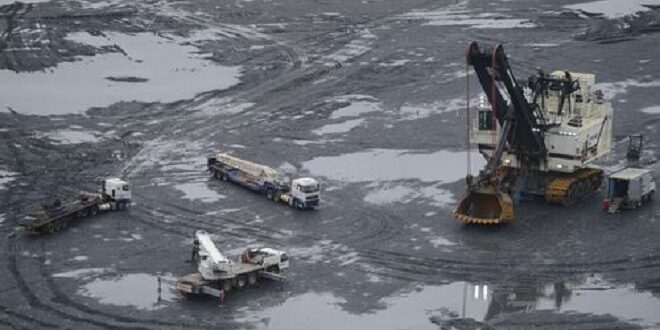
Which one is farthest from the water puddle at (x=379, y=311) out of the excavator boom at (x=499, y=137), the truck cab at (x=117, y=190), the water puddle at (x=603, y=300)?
the truck cab at (x=117, y=190)

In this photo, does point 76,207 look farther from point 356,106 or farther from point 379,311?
point 356,106

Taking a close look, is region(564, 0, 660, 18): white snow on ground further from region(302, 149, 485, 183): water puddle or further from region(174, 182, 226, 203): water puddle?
region(174, 182, 226, 203): water puddle

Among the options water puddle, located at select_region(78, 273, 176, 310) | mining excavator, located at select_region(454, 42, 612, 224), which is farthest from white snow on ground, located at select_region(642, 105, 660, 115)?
water puddle, located at select_region(78, 273, 176, 310)

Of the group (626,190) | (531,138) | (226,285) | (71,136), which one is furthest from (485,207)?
(71,136)

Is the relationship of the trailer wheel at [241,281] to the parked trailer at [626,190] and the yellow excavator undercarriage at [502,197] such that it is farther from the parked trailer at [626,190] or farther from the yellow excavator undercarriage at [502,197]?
the parked trailer at [626,190]

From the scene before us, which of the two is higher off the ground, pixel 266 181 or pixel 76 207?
pixel 266 181

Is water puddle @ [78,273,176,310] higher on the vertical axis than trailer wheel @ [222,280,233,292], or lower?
lower
